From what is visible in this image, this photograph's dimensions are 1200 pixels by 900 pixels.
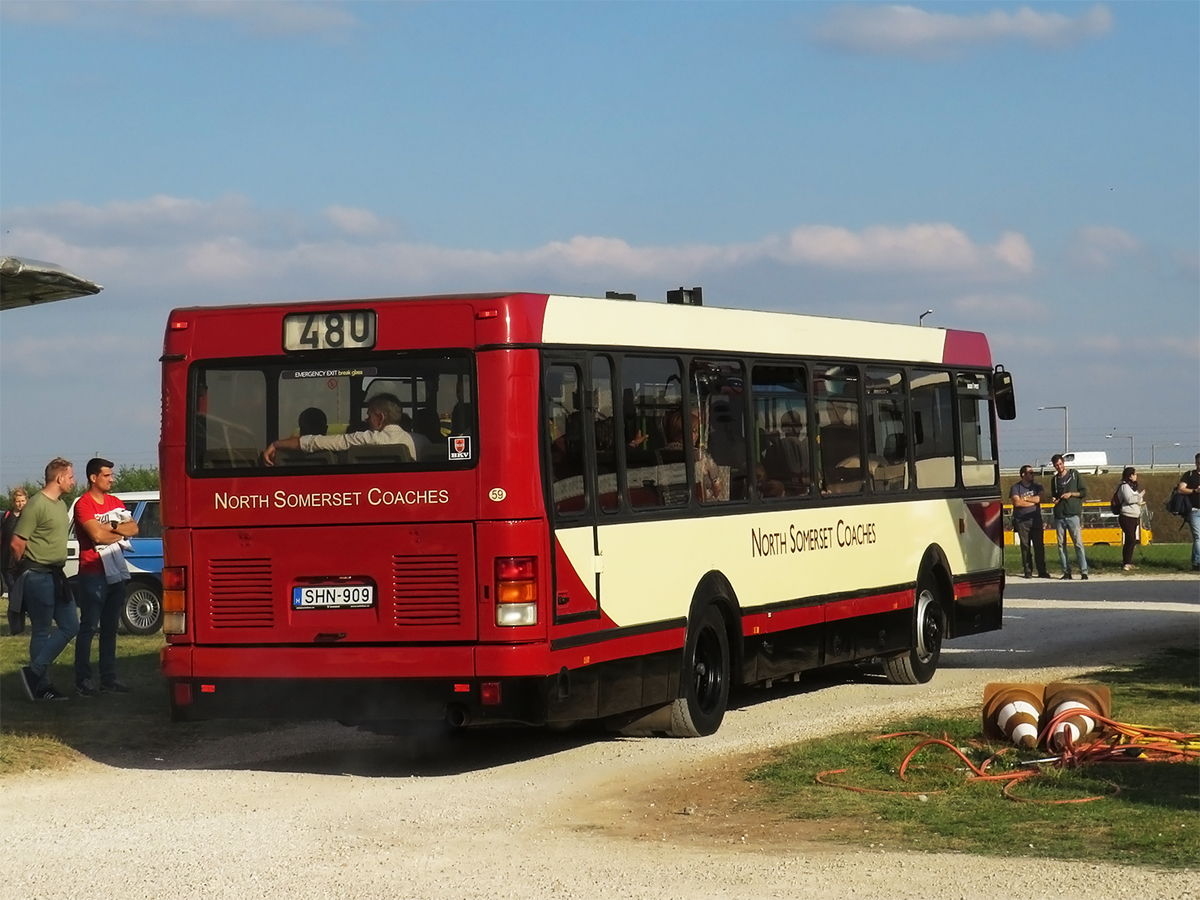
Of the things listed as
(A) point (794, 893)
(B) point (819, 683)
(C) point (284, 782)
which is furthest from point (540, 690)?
(B) point (819, 683)

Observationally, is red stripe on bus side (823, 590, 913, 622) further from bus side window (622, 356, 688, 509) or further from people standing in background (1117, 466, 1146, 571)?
people standing in background (1117, 466, 1146, 571)

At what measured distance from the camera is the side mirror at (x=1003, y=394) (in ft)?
63.5

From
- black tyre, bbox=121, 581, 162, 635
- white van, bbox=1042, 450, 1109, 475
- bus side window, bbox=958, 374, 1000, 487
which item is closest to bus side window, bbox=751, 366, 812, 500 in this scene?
bus side window, bbox=958, 374, 1000, 487

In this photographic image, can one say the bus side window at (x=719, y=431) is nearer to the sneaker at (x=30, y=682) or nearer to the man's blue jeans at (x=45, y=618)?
the man's blue jeans at (x=45, y=618)

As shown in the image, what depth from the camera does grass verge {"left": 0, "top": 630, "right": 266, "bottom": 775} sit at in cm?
1323

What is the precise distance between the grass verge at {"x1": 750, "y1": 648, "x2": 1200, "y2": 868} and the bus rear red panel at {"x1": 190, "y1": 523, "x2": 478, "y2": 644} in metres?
2.15

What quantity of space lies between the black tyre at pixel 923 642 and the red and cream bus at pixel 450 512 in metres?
3.74

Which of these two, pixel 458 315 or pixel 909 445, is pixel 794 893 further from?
pixel 909 445

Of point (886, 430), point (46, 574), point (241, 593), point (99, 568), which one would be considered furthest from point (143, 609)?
point (241, 593)

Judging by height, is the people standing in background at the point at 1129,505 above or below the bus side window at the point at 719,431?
below

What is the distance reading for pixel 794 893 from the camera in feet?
26.6

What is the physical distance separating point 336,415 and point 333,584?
103cm

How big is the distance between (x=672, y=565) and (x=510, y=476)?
1.98 m

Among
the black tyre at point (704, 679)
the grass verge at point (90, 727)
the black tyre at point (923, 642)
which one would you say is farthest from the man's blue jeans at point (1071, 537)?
the black tyre at point (704, 679)
